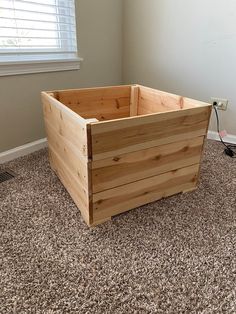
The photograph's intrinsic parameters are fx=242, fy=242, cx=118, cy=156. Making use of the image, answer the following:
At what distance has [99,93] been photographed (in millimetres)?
1538

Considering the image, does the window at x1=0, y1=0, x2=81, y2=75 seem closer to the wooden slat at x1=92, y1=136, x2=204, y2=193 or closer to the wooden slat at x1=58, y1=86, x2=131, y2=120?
the wooden slat at x1=58, y1=86, x2=131, y2=120

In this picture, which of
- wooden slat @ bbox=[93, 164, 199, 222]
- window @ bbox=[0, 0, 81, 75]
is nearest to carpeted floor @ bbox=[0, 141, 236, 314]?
wooden slat @ bbox=[93, 164, 199, 222]

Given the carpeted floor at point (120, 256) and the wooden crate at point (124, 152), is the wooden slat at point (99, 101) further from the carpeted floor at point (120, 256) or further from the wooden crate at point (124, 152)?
the carpeted floor at point (120, 256)

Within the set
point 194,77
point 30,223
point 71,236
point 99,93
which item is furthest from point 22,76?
point 194,77

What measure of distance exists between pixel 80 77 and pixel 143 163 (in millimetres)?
1238

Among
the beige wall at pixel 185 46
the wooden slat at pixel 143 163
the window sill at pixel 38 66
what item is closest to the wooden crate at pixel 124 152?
the wooden slat at pixel 143 163

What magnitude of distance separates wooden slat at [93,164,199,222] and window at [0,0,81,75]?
1124 mm

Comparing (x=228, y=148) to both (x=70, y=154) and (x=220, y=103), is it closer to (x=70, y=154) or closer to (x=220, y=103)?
(x=220, y=103)

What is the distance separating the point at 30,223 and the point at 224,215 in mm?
946

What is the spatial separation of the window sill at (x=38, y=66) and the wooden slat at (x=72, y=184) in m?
0.61

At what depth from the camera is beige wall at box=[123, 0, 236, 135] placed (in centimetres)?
180

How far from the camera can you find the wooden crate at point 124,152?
3.30ft

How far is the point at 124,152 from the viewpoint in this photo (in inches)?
41.8

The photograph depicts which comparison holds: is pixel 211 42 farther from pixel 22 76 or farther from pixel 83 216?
pixel 83 216
